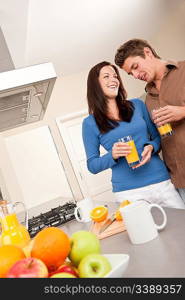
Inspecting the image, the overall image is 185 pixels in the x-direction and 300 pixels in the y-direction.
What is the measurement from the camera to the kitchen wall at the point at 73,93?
5.07 m

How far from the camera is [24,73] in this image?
61.3 inches

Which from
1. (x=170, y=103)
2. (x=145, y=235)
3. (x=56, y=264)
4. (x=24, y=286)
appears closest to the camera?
(x=24, y=286)

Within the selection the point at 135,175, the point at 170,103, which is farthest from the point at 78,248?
the point at 170,103

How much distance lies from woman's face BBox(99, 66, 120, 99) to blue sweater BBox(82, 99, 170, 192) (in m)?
0.14

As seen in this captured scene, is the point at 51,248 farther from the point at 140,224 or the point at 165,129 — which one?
the point at 165,129

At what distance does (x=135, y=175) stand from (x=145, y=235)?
64 centimetres

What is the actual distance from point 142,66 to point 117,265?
1.32m

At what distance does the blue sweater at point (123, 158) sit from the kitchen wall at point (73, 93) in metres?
3.57

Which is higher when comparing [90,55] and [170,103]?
[90,55]

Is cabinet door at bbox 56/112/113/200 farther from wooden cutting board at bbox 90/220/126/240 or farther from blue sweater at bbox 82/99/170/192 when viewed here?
wooden cutting board at bbox 90/220/126/240

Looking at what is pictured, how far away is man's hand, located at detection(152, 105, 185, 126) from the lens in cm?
155

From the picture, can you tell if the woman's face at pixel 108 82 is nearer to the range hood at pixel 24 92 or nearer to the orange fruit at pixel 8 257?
the range hood at pixel 24 92

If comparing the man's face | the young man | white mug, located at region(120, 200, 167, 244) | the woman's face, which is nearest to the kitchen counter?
white mug, located at region(120, 200, 167, 244)

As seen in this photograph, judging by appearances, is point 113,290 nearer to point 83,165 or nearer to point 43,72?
point 43,72
